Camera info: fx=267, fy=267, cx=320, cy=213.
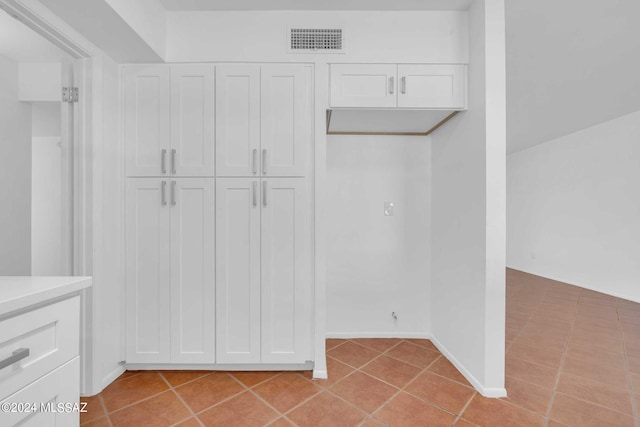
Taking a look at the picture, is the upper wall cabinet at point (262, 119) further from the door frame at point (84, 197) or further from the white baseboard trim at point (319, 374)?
the white baseboard trim at point (319, 374)

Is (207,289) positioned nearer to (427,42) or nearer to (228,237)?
(228,237)

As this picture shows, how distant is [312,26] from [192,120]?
3.51ft

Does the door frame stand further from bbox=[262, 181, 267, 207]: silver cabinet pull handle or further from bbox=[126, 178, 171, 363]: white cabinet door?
bbox=[262, 181, 267, 207]: silver cabinet pull handle

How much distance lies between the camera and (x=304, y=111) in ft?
6.17

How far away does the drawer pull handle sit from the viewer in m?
0.66

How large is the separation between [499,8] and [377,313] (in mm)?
2433

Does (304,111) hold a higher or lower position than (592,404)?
higher

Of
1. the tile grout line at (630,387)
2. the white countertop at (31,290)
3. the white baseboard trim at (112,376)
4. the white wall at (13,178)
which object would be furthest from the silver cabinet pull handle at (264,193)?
the tile grout line at (630,387)

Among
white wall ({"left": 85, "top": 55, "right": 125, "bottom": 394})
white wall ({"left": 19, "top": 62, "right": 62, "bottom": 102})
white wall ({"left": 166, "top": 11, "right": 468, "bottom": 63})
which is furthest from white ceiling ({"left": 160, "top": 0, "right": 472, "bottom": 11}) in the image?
white wall ({"left": 19, "top": 62, "right": 62, "bottom": 102})

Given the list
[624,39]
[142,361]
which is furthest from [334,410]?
[624,39]

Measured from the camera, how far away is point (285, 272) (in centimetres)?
188

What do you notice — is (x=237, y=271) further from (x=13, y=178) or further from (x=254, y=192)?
(x=13, y=178)

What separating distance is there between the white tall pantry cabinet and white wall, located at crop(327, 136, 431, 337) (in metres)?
0.68

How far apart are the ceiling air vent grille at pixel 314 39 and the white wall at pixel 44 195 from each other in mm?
2068
